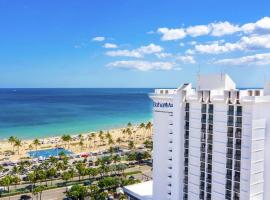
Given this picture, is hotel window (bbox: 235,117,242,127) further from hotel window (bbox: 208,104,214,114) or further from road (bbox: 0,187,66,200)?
road (bbox: 0,187,66,200)

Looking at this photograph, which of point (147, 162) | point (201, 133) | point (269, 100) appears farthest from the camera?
point (147, 162)

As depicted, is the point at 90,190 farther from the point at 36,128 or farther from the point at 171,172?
the point at 36,128

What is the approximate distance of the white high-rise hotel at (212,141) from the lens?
4422 cm

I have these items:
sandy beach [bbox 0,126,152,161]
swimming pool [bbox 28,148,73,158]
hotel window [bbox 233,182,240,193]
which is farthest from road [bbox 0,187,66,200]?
hotel window [bbox 233,182,240,193]

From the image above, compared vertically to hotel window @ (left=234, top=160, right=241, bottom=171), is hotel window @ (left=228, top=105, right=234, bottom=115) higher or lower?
higher

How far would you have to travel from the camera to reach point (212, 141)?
4794 cm

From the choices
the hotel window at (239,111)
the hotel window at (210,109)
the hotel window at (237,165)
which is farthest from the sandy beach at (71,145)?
the hotel window at (239,111)

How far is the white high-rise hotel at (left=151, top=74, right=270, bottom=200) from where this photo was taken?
44219 millimetres

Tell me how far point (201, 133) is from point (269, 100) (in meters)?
10.5

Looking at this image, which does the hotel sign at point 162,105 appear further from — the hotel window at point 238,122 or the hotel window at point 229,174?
the hotel window at point 229,174

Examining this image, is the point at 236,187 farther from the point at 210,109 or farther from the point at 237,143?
the point at 210,109

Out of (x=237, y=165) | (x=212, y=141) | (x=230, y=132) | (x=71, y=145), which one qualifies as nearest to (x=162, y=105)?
(x=212, y=141)

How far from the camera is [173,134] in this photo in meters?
53.4

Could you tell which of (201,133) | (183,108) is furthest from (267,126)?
(183,108)
